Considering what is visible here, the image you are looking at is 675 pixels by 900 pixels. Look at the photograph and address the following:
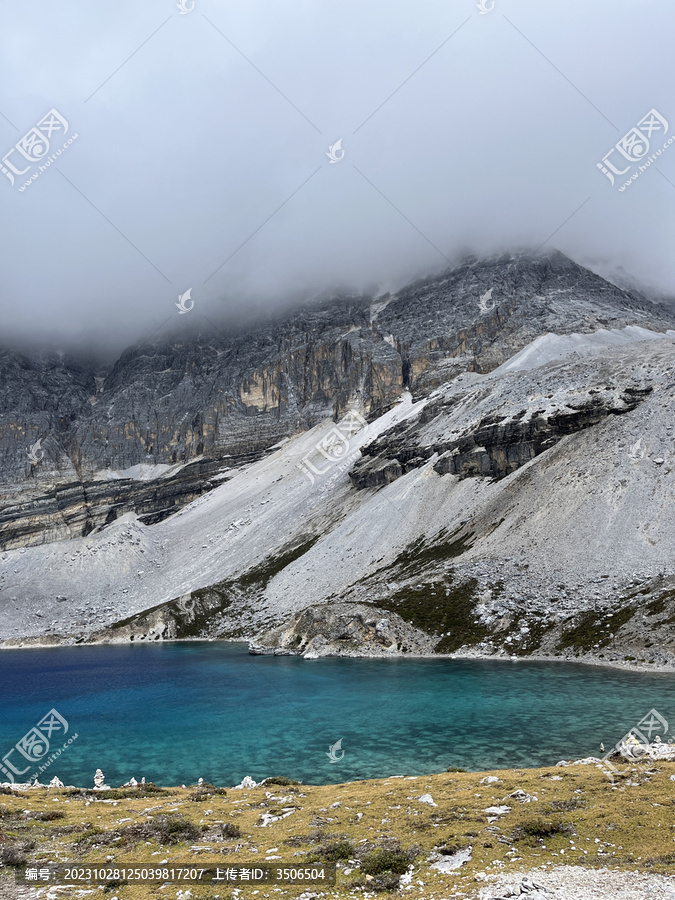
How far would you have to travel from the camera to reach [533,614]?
82062 millimetres

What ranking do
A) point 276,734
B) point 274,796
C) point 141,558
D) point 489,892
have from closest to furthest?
1. point 489,892
2. point 274,796
3. point 276,734
4. point 141,558

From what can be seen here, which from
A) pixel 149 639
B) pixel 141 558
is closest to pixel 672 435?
pixel 149 639

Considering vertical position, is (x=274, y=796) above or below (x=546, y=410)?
above

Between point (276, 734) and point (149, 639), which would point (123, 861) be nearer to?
point (276, 734)

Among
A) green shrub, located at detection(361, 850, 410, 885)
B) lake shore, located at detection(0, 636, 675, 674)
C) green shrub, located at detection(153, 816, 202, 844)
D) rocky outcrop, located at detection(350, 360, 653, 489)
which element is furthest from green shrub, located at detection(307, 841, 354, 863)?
rocky outcrop, located at detection(350, 360, 653, 489)

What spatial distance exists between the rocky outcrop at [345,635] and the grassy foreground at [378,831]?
61820 mm

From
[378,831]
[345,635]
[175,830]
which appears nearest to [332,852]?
[378,831]

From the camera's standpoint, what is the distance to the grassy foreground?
15.7 meters

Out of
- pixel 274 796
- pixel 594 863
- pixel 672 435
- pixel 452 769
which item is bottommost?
pixel 672 435

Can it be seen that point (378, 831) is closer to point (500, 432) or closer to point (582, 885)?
point (582, 885)

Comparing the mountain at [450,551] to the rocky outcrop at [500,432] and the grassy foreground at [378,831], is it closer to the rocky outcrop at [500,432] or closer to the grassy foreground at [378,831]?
the rocky outcrop at [500,432]

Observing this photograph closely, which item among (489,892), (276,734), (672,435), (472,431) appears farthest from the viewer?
(472,431)

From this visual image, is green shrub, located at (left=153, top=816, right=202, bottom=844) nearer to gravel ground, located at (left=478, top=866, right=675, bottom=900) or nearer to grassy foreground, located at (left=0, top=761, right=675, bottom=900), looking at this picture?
grassy foreground, located at (left=0, top=761, right=675, bottom=900)

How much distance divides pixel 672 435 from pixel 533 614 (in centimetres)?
4909
